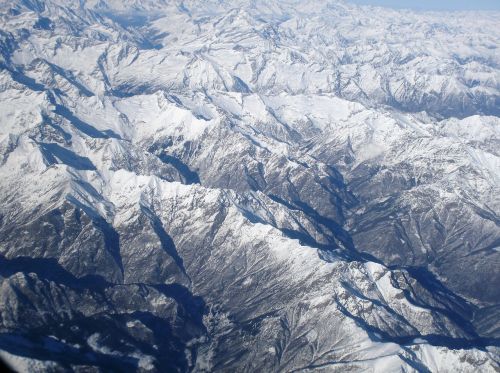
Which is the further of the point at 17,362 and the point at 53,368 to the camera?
the point at 53,368
